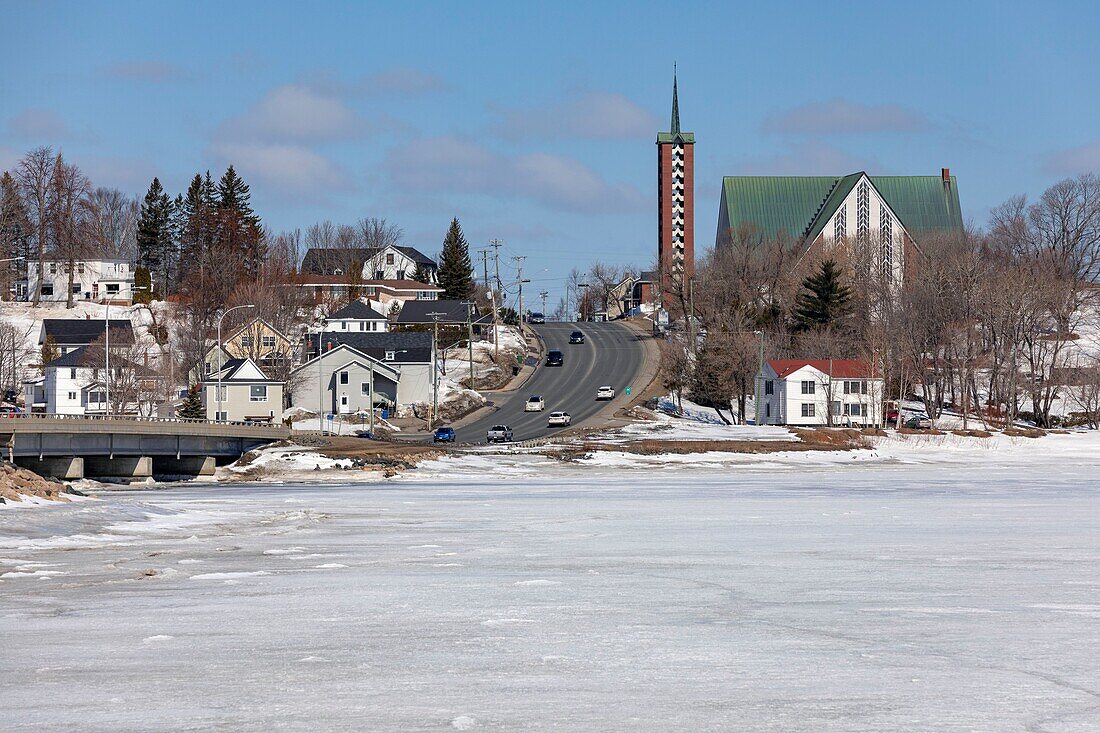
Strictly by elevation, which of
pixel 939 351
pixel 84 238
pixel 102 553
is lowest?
pixel 102 553

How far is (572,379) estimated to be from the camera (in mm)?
120375

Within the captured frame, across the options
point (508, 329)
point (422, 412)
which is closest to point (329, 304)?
point (508, 329)

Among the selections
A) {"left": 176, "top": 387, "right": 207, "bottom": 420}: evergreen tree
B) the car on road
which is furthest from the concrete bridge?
{"left": 176, "top": 387, "right": 207, "bottom": 420}: evergreen tree

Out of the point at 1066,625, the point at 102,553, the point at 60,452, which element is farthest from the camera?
the point at 60,452

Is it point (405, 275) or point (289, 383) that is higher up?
point (405, 275)

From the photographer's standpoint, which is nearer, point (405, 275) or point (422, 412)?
point (422, 412)

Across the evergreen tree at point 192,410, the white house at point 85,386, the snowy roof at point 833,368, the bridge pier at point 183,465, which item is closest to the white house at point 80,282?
the white house at point 85,386

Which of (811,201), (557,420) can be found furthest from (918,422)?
(811,201)

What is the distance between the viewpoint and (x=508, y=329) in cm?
15225

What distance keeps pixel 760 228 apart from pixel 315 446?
105 m

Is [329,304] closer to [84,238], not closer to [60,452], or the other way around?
[84,238]

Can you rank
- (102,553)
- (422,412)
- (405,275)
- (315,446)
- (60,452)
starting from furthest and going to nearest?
(405,275) → (422,412) → (315,446) → (60,452) → (102,553)

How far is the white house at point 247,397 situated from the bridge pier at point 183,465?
2908 cm

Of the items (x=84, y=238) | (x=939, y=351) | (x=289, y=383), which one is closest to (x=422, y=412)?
(x=289, y=383)
